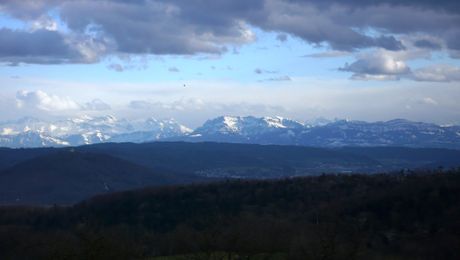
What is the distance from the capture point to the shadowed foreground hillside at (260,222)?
5769 centimetres

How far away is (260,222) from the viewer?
81250mm

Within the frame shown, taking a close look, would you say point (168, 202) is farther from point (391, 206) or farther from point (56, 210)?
point (391, 206)

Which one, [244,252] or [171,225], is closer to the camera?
[244,252]

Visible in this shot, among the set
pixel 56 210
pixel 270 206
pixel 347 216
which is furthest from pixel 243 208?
pixel 56 210

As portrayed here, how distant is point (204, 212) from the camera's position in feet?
381

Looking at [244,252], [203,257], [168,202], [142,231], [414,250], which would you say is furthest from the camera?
[168,202]

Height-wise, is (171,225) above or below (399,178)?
below

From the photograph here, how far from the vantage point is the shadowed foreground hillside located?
57.7 metres

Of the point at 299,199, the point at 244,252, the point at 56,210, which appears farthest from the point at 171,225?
the point at 244,252

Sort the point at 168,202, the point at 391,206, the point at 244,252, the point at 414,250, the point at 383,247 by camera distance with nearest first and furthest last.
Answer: the point at 244,252, the point at 414,250, the point at 383,247, the point at 391,206, the point at 168,202

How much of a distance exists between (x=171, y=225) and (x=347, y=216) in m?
32.6

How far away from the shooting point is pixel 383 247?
7450 cm

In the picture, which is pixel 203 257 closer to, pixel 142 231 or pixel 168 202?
pixel 142 231

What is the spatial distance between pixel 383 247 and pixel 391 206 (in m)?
18.0
